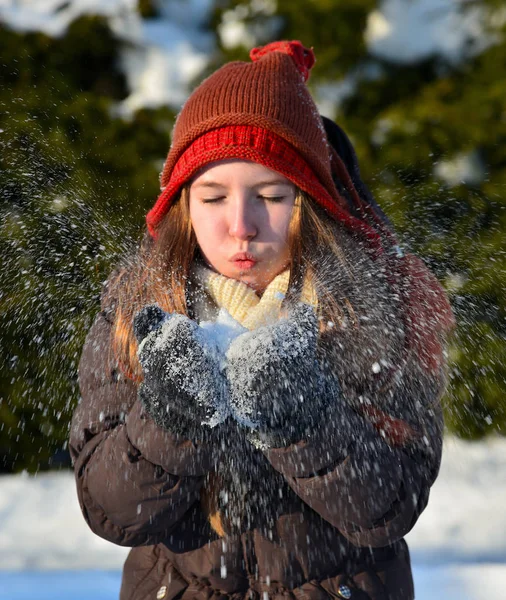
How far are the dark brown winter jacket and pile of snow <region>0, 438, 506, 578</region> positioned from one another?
4.65 feet

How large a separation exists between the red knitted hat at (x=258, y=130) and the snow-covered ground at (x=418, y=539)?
1.63 meters

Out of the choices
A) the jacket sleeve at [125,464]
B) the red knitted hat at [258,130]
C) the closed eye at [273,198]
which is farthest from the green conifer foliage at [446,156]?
the jacket sleeve at [125,464]

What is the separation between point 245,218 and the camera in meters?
1.65

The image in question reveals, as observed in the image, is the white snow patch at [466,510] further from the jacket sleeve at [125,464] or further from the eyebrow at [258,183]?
the eyebrow at [258,183]

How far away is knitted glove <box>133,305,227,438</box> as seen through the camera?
1.35m

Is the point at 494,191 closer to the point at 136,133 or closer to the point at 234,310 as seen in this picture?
the point at 136,133

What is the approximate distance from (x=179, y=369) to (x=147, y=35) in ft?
10.3

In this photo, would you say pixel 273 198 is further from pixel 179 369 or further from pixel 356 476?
pixel 356 476

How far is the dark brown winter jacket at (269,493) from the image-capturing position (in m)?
1.51

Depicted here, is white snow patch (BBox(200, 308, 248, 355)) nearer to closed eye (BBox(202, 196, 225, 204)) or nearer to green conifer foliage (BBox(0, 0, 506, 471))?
closed eye (BBox(202, 196, 225, 204))

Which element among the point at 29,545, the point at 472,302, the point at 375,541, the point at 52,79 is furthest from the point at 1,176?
the point at 375,541

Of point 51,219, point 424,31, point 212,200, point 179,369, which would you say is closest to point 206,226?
point 212,200

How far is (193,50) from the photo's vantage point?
4.02 m

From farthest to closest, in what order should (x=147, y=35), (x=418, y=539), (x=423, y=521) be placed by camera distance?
1. (x=147, y=35)
2. (x=423, y=521)
3. (x=418, y=539)
